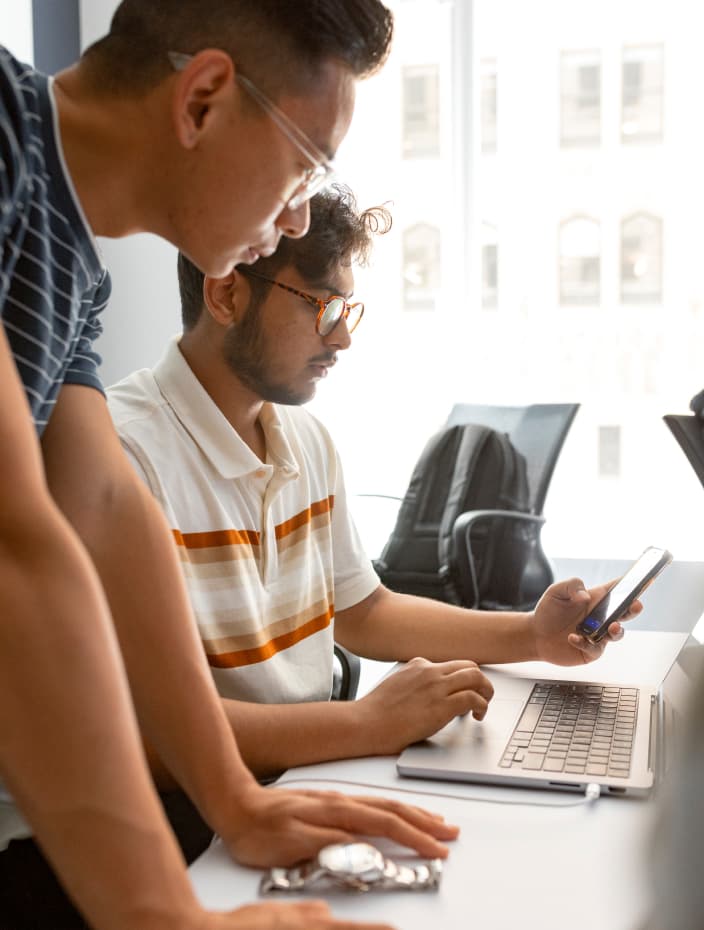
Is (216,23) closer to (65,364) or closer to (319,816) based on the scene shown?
(65,364)

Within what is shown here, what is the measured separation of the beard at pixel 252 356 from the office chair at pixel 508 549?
1797 millimetres

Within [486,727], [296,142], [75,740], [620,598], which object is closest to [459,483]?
[620,598]

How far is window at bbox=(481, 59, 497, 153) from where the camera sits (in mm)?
Result: 4328

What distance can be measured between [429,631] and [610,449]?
280cm

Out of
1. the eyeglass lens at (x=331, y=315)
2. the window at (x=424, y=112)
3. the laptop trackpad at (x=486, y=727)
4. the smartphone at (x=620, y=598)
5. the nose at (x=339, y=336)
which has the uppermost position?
the window at (x=424, y=112)

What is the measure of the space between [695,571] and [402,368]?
55.4 inches

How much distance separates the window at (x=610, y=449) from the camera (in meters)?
4.20

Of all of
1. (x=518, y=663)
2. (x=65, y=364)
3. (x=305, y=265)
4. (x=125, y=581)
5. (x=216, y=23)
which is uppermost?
(x=216, y=23)

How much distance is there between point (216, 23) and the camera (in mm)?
905

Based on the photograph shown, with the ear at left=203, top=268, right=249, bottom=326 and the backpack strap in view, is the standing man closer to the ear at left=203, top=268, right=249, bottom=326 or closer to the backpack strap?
the ear at left=203, top=268, right=249, bottom=326

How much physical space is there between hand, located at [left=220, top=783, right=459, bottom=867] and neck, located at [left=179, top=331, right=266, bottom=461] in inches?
27.7

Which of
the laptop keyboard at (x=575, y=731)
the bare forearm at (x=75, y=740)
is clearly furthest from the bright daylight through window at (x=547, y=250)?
the bare forearm at (x=75, y=740)

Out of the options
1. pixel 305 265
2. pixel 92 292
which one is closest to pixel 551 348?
pixel 305 265

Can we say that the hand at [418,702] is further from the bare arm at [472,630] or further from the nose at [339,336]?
the nose at [339,336]
